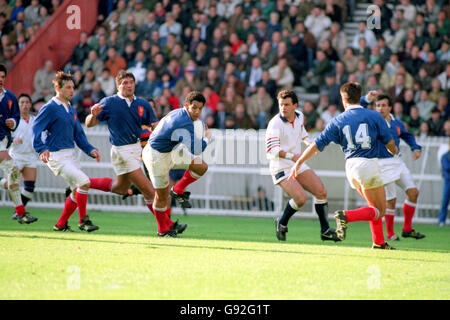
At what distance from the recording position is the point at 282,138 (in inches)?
435

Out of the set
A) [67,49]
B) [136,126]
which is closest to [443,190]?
[136,126]

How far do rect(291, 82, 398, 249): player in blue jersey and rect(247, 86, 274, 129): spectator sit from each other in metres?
8.44

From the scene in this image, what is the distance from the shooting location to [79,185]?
11258 mm

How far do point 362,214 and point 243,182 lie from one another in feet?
24.7

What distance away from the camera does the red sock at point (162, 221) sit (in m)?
11.0

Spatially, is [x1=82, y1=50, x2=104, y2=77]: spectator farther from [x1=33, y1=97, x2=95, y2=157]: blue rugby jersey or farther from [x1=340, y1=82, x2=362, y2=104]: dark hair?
[x1=340, y1=82, x2=362, y2=104]: dark hair

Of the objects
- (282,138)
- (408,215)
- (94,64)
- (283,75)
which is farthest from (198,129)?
(94,64)

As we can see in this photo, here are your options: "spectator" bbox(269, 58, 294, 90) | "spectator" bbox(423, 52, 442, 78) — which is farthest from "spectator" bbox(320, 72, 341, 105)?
"spectator" bbox(423, 52, 442, 78)

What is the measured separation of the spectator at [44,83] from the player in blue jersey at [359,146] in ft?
40.0

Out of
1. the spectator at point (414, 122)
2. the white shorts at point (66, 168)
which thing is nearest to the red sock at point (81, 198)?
the white shorts at point (66, 168)

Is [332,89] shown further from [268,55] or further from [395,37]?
[395,37]

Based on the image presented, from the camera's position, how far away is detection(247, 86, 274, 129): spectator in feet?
59.7

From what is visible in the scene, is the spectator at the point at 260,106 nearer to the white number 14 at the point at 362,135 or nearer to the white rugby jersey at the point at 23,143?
the white rugby jersey at the point at 23,143

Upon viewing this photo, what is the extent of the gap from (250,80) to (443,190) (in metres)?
5.66
